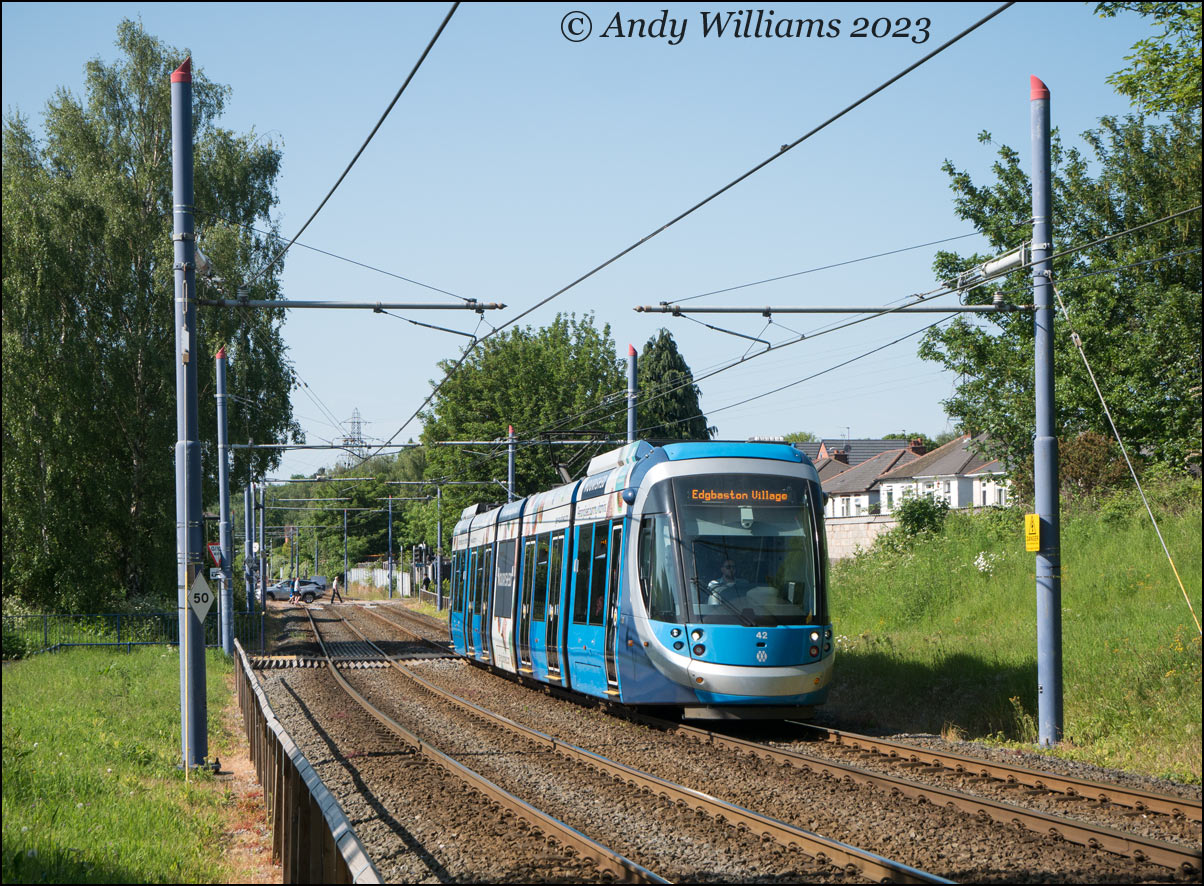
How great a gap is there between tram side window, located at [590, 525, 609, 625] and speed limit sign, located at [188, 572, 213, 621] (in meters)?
5.21

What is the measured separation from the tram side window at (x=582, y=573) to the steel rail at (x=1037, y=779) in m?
4.38

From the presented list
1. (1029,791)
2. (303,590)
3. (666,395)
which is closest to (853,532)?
(1029,791)

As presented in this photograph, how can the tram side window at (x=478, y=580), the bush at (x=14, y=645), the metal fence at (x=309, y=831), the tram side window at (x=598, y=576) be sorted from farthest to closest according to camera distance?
the bush at (x=14, y=645)
the tram side window at (x=478, y=580)
the tram side window at (x=598, y=576)
the metal fence at (x=309, y=831)

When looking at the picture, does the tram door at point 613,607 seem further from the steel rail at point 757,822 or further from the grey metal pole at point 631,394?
the grey metal pole at point 631,394

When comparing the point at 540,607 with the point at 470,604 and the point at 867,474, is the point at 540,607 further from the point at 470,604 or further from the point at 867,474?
the point at 867,474

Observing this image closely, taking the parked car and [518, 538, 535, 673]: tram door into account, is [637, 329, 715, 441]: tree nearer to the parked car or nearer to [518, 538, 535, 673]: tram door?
the parked car

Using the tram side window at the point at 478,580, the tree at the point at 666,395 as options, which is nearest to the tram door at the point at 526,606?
the tram side window at the point at 478,580

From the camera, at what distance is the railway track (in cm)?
792

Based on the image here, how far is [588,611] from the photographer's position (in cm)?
1656

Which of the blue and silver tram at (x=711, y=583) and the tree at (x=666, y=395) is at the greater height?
the tree at (x=666, y=395)

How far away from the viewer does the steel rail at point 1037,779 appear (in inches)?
360

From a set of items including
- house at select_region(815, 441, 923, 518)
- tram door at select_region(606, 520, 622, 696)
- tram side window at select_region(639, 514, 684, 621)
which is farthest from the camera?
house at select_region(815, 441, 923, 518)

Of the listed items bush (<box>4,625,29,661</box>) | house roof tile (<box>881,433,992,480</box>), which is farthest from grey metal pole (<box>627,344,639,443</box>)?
house roof tile (<box>881,433,992,480</box>)

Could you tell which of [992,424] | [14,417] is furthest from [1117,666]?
[14,417]
